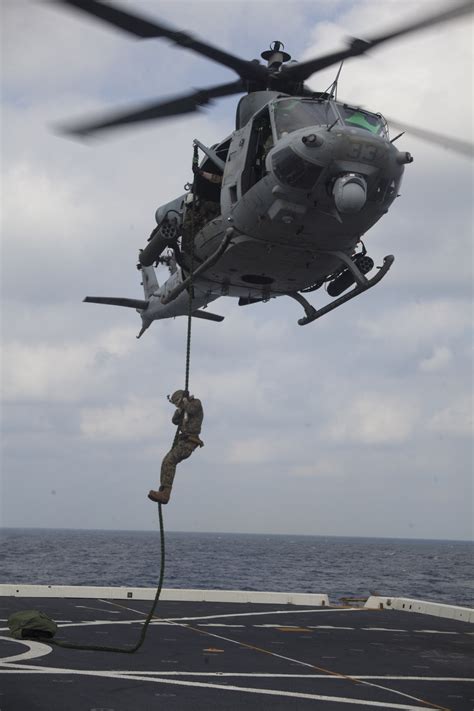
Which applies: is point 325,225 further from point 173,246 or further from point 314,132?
point 173,246

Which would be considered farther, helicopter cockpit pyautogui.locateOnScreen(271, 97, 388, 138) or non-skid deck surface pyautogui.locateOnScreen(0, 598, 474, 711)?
helicopter cockpit pyautogui.locateOnScreen(271, 97, 388, 138)

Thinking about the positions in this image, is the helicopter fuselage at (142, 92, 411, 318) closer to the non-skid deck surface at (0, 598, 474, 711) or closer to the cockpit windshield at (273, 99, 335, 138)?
the cockpit windshield at (273, 99, 335, 138)

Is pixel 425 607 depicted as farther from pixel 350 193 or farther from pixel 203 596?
pixel 350 193

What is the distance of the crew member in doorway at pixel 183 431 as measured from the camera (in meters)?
13.5

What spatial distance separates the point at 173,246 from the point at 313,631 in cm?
994

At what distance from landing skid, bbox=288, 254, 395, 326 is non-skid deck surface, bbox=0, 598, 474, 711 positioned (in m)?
7.19

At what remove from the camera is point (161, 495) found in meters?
13.3

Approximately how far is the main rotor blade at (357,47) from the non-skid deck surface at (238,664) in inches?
417

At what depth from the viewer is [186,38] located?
600 inches

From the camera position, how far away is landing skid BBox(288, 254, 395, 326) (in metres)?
18.2

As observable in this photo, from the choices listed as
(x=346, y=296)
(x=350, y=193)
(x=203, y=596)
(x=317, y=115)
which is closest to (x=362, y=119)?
(x=317, y=115)

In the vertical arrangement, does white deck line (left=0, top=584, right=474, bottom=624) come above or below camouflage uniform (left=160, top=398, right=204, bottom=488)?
below

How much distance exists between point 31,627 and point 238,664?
385cm

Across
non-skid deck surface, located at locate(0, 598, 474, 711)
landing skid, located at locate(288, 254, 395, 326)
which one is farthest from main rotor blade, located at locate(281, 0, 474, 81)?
non-skid deck surface, located at locate(0, 598, 474, 711)
